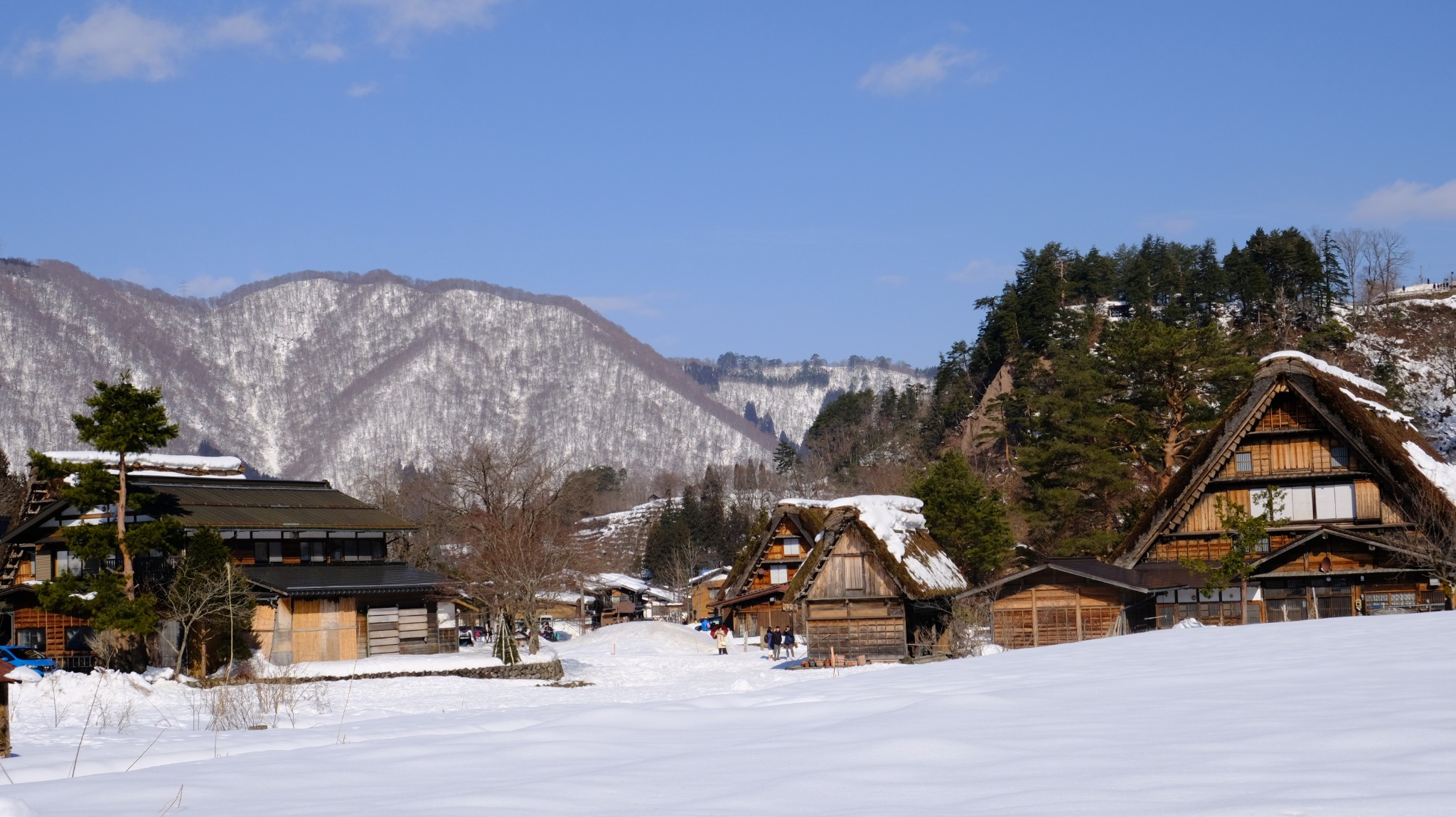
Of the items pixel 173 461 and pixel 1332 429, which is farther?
pixel 173 461

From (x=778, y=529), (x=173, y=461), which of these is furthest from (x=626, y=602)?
(x=173, y=461)

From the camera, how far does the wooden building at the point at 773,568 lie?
57844 millimetres

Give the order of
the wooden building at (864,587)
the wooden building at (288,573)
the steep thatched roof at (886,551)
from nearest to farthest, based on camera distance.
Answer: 1. the steep thatched roof at (886,551)
2. the wooden building at (864,587)
3. the wooden building at (288,573)

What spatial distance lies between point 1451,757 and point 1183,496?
116ft

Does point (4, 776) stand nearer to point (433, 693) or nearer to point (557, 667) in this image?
point (433, 693)

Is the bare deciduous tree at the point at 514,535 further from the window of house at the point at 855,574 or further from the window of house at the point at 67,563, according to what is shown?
the window of house at the point at 67,563

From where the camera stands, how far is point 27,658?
1549 inches

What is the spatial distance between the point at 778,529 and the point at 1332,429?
86.5ft

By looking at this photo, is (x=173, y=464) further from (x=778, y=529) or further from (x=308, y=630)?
(x=778, y=529)

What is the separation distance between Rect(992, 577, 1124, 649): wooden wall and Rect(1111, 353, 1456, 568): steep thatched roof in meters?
2.54

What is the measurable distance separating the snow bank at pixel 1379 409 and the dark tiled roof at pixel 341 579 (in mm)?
30026

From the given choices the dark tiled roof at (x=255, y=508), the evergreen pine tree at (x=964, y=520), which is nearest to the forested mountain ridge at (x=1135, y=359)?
the evergreen pine tree at (x=964, y=520)

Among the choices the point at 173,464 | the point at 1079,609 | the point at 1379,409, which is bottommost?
the point at 1079,609

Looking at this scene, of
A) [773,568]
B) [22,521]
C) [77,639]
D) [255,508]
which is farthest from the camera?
[773,568]
